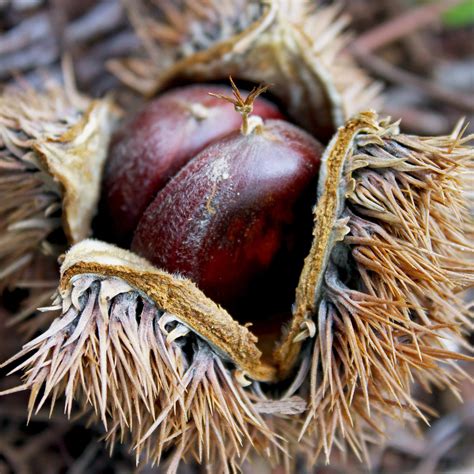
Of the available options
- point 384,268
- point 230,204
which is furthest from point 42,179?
point 384,268

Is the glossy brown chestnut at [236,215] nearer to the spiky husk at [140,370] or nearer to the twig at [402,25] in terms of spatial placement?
the spiky husk at [140,370]

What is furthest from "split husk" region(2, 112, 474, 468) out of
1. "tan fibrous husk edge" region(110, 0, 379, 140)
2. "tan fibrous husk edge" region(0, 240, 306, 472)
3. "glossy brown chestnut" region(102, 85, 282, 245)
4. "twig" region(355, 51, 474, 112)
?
"twig" region(355, 51, 474, 112)

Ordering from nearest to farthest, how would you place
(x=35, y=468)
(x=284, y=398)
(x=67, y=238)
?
A: (x=284, y=398)
(x=67, y=238)
(x=35, y=468)

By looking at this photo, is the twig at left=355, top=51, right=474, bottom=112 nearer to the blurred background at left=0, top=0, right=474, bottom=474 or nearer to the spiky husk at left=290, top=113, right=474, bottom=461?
the blurred background at left=0, top=0, right=474, bottom=474

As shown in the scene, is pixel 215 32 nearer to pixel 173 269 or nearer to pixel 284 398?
pixel 173 269

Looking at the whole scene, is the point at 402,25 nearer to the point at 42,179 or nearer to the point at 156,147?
the point at 156,147

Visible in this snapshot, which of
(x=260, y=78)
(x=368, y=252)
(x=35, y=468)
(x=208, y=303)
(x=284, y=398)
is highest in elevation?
(x=260, y=78)

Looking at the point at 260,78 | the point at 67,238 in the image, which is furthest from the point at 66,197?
the point at 260,78
